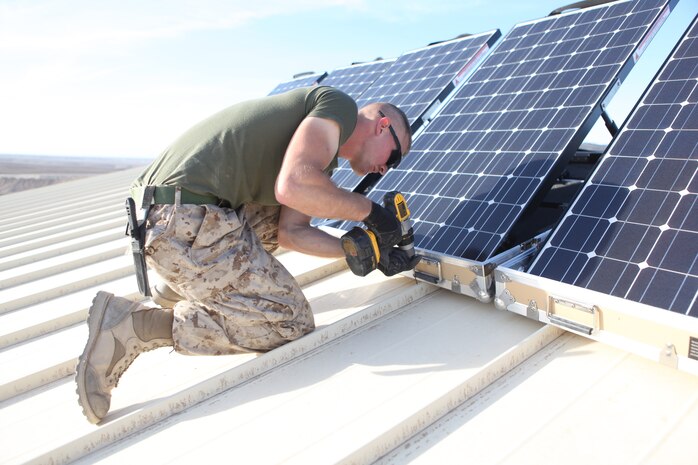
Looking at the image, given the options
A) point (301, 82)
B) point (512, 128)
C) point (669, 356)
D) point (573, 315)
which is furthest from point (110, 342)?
point (301, 82)

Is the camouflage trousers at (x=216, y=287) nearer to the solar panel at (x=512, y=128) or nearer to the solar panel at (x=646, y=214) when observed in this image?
the solar panel at (x=512, y=128)

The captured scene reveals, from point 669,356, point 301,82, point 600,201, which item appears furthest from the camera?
point 301,82

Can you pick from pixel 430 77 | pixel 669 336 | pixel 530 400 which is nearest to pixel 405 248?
pixel 530 400

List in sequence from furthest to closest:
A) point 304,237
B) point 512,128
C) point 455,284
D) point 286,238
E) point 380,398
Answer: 1. point 512,128
2. point 286,238
3. point 304,237
4. point 455,284
5. point 380,398

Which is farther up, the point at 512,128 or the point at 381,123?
the point at 381,123

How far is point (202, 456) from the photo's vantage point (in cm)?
234

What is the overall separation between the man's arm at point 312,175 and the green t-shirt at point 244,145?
117 millimetres

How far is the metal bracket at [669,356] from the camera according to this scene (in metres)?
2.37

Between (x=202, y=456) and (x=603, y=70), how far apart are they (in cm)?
401

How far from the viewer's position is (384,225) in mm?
3350

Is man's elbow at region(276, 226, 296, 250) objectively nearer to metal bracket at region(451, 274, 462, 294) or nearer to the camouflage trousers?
the camouflage trousers

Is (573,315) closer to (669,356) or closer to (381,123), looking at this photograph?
(669,356)

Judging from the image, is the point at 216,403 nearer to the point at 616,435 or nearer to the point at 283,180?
the point at 283,180

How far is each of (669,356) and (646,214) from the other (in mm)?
844
